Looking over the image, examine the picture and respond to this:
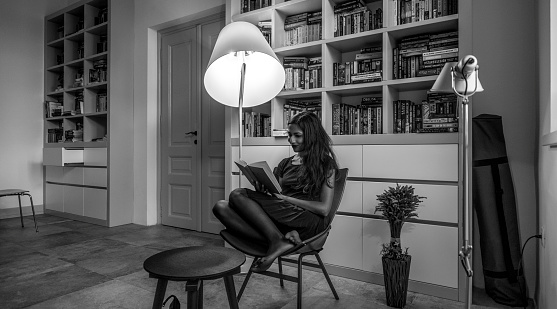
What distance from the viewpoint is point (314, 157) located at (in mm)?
2234

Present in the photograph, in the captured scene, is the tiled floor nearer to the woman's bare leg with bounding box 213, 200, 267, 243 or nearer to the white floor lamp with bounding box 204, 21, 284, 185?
the woman's bare leg with bounding box 213, 200, 267, 243

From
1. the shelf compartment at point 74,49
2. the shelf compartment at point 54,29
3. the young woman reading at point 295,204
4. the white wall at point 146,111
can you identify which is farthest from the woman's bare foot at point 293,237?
the shelf compartment at point 54,29

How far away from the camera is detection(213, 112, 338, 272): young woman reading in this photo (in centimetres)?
200

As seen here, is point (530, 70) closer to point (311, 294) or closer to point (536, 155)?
point (536, 155)

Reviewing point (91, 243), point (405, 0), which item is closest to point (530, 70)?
point (405, 0)

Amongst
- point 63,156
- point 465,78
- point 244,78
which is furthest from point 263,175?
point 63,156

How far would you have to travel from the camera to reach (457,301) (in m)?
2.18

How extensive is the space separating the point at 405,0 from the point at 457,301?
198 centimetres

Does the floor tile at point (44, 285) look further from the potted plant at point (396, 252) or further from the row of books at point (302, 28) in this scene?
the row of books at point (302, 28)

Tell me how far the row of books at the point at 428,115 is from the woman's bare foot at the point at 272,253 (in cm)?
116

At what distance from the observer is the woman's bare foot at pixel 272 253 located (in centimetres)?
188

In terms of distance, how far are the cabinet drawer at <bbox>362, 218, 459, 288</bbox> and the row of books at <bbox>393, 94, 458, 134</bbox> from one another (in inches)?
24.8

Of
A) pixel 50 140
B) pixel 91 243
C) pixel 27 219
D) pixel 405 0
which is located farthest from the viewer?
pixel 50 140

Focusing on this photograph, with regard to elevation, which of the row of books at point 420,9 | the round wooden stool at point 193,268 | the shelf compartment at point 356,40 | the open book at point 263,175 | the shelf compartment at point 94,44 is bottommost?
the round wooden stool at point 193,268
